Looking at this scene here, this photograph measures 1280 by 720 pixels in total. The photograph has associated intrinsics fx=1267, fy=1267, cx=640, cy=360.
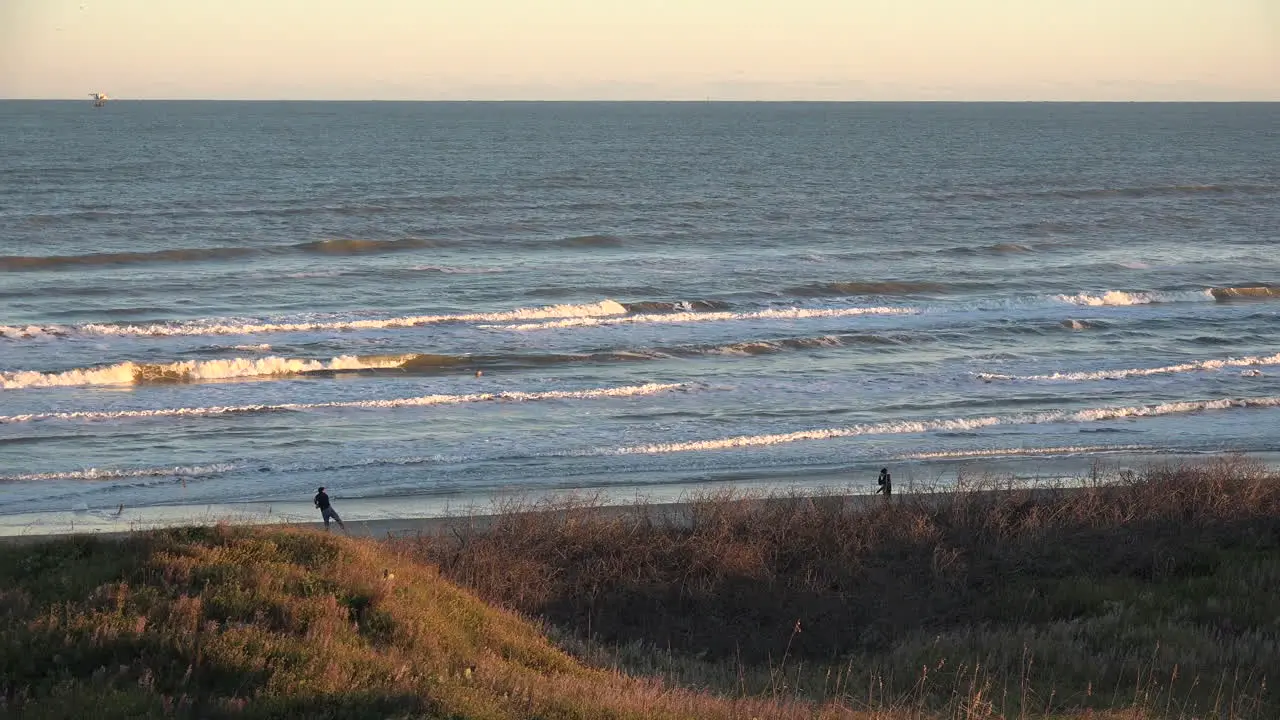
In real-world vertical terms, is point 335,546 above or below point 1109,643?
above

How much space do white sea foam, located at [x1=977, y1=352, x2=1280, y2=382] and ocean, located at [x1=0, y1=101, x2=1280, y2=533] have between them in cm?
12

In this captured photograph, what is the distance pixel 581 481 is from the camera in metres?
22.9

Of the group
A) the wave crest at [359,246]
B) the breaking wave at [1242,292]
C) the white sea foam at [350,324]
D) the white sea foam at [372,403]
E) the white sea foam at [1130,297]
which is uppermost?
the breaking wave at [1242,292]

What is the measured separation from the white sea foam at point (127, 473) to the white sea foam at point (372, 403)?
3.86m

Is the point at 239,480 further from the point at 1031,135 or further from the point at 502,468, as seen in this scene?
the point at 1031,135

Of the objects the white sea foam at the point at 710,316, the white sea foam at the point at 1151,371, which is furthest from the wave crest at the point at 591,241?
the white sea foam at the point at 1151,371

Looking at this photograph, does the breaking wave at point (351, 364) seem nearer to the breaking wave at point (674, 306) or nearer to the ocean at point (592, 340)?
the ocean at point (592, 340)

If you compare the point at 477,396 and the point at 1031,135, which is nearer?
the point at 477,396

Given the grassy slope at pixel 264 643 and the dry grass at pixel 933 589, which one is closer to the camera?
the grassy slope at pixel 264 643

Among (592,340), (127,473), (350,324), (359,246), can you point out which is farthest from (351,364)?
(359,246)

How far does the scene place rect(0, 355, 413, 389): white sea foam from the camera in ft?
95.7

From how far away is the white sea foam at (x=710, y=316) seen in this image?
3681cm

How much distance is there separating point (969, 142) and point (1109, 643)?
129 m

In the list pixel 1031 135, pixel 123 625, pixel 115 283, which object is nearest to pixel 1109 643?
pixel 123 625
